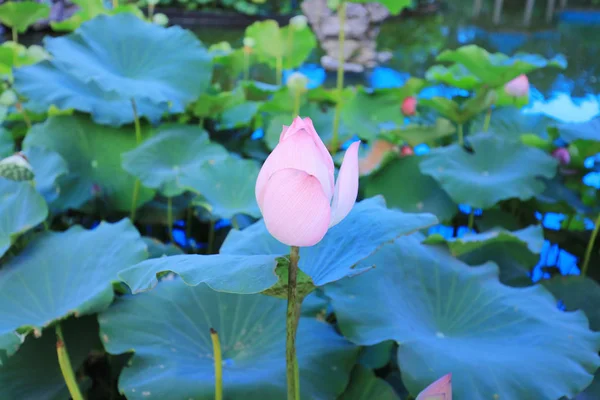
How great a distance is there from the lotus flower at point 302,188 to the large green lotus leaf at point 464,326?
0.82ft

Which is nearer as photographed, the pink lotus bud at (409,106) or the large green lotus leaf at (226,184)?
the large green lotus leaf at (226,184)

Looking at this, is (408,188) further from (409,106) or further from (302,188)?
(302,188)

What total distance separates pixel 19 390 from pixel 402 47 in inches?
162

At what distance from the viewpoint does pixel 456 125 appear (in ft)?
4.14

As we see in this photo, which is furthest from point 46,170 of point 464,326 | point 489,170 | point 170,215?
point 489,170

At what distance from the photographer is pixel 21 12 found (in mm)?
1382

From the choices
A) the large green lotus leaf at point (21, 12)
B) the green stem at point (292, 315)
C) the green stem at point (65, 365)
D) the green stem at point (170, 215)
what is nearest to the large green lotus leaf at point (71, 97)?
the green stem at point (170, 215)

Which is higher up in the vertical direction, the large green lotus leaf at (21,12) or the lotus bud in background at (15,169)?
the large green lotus leaf at (21,12)

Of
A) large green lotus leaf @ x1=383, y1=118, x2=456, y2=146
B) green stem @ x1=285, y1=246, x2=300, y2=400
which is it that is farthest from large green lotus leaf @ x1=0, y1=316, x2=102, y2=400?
large green lotus leaf @ x1=383, y1=118, x2=456, y2=146

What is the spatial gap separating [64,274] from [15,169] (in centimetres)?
21

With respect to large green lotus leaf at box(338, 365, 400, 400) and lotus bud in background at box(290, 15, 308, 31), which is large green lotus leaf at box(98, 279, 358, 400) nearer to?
large green lotus leaf at box(338, 365, 400, 400)

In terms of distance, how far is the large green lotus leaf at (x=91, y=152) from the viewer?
103 centimetres

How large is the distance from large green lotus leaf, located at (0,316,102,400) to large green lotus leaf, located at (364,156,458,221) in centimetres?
63

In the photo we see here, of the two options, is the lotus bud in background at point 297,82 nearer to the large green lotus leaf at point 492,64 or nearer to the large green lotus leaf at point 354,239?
the large green lotus leaf at point 492,64
